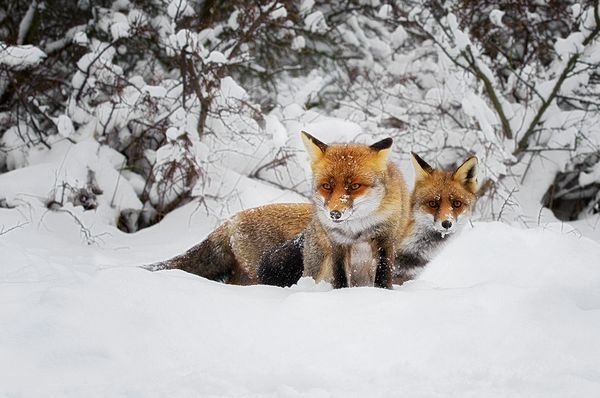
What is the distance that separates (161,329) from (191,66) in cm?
634

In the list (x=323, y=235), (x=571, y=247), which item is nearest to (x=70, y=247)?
(x=323, y=235)

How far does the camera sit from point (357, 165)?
188 inches

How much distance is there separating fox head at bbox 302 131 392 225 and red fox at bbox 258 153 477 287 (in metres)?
0.56

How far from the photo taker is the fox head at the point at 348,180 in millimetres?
4605

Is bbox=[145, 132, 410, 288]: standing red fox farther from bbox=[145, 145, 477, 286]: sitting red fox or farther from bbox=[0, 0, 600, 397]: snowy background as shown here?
bbox=[0, 0, 600, 397]: snowy background

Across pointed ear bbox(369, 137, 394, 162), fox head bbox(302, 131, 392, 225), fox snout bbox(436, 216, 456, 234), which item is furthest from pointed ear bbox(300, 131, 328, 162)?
fox snout bbox(436, 216, 456, 234)

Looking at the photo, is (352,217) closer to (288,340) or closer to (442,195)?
(442,195)

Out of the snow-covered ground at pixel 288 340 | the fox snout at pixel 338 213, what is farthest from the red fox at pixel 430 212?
the snow-covered ground at pixel 288 340

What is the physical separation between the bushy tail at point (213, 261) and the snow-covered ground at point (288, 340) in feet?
6.07

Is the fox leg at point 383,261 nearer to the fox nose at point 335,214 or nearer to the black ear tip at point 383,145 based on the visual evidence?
the fox nose at point 335,214

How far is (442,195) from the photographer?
210 inches

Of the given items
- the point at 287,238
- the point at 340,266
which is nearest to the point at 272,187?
the point at 287,238

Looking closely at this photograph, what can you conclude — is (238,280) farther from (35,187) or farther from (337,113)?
(337,113)

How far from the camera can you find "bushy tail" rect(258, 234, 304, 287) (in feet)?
18.7
